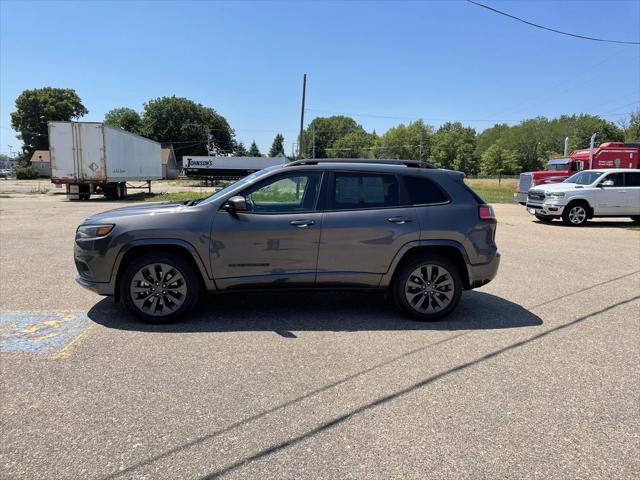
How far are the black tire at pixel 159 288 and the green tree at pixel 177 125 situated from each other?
305 ft

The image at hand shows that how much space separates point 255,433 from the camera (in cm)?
298

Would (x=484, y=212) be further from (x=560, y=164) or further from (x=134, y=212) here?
(x=560, y=164)

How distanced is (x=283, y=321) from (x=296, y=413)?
1966 millimetres

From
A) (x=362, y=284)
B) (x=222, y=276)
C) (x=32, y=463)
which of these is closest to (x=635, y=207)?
(x=362, y=284)

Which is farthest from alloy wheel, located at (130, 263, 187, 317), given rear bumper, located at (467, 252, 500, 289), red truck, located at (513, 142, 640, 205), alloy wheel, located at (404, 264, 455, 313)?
red truck, located at (513, 142, 640, 205)

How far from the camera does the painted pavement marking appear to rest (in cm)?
430

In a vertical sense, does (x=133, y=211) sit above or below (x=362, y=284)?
above

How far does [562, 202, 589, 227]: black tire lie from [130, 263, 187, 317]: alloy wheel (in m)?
14.4

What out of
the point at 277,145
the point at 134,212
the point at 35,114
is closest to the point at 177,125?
the point at 35,114

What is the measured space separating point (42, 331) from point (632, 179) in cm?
1746

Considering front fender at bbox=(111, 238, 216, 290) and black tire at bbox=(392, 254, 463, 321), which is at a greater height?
front fender at bbox=(111, 238, 216, 290)

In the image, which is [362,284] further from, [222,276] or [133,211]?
[133,211]

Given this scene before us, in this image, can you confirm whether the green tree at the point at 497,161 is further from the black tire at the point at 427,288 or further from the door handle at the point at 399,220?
the door handle at the point at 399,220

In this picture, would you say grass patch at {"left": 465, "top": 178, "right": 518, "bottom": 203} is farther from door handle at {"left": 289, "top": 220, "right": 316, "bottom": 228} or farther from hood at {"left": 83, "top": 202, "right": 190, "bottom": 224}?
hood at {"left": 83, "top": 202, "right": 190, "bottom": 224}
